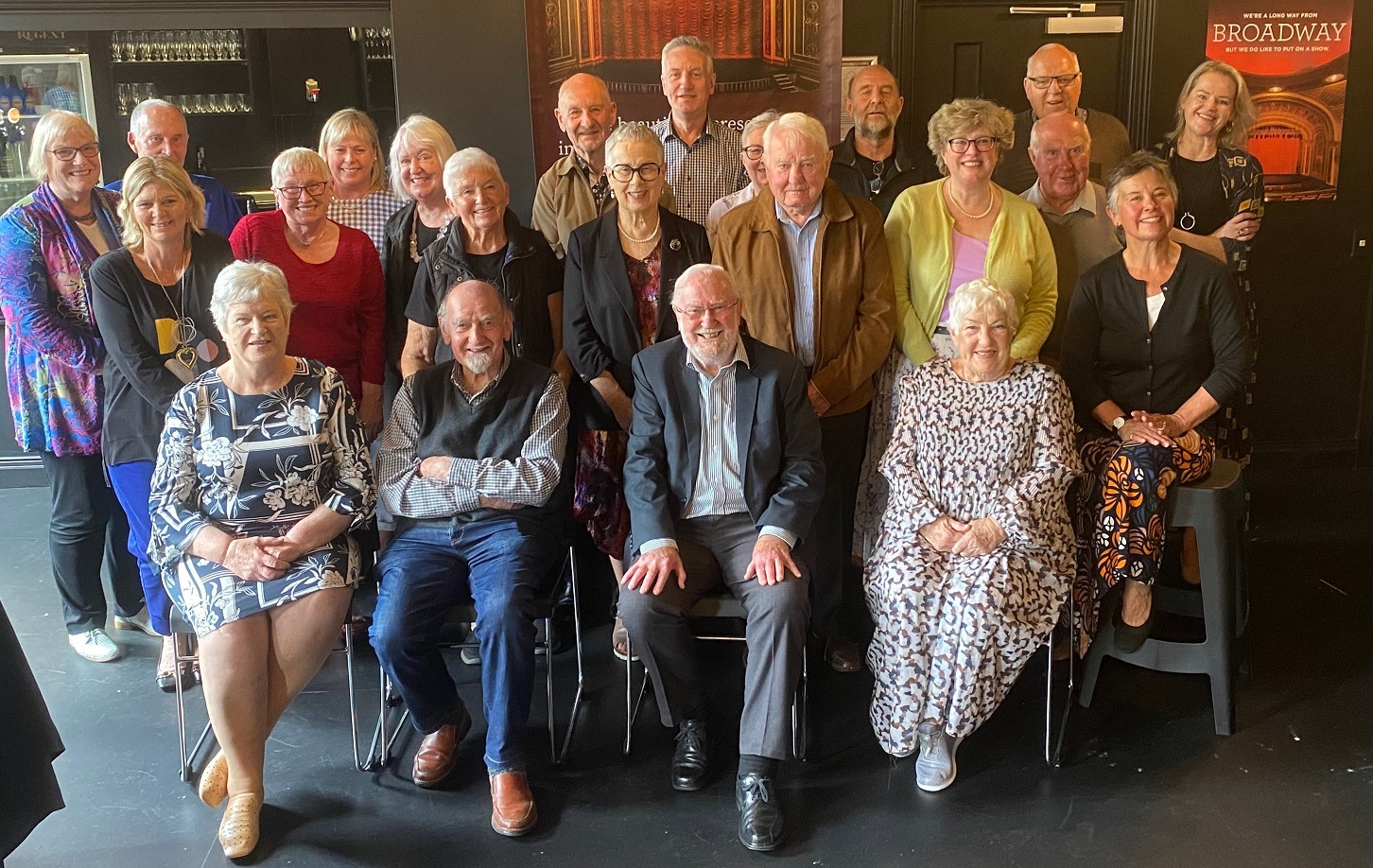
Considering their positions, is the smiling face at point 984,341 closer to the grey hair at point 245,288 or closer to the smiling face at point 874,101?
the smiling face at point 874,101

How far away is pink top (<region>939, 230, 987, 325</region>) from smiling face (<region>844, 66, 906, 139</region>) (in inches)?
30.3

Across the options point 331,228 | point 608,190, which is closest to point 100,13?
point 331,228

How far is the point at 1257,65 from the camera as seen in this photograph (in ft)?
16.2

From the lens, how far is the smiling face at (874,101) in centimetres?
390

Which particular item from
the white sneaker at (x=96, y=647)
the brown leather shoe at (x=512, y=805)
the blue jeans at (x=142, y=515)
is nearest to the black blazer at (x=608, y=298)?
the brown leather shoe at (x=512, y=805)

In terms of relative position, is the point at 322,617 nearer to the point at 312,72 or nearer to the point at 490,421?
the point at 490,421

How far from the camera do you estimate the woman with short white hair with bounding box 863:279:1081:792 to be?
9.32ft

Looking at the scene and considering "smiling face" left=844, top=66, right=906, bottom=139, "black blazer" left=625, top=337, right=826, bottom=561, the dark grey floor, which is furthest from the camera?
"smiling face" left=844, top=66, right=906, bottom=139

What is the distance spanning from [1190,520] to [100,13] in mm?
4698

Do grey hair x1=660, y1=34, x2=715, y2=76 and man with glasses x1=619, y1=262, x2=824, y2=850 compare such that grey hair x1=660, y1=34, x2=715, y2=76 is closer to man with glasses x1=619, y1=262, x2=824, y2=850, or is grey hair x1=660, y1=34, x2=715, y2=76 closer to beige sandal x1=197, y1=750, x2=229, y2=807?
man with glasses x1=619, y1=262, x2=824, y2=850

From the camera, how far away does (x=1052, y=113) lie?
157 inches

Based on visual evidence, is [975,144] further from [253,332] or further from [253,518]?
[253,518]

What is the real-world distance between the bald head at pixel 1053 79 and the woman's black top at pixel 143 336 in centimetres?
280

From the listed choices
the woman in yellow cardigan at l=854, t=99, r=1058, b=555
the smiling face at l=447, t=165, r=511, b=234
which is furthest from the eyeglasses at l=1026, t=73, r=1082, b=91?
the smiling face at l=447, t=165, r=511, b=234
